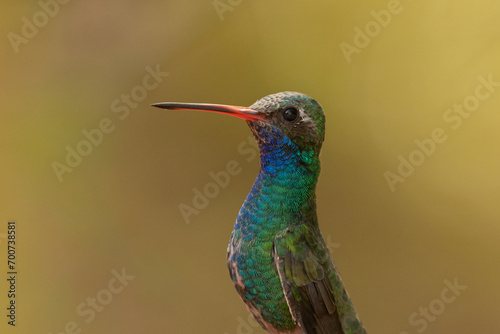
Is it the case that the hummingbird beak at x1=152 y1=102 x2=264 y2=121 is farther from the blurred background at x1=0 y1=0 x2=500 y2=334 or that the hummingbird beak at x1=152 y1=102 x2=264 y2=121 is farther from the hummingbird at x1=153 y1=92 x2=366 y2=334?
the blurred background at x1=0 y1=0 x2=500 y2=334

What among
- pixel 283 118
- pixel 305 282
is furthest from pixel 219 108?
pixel 305 282

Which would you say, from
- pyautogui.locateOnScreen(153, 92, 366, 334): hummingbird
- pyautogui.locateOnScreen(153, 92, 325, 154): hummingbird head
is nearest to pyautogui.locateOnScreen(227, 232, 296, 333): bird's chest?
pyautogui.locateOnScreen(153, 92, 366, 334): hummingbird

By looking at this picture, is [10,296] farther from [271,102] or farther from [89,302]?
[271,102]

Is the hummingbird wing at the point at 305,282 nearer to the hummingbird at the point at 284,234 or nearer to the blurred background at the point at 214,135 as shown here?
the hummingbird at the point at 284,234

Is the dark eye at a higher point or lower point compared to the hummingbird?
higher

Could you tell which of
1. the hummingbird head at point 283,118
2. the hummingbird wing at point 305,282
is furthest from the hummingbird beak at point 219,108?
the hummingbird wing at point 305,282

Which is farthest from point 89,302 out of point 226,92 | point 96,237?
point 226,92

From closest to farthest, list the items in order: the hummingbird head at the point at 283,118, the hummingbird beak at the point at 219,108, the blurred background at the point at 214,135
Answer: the hummingbird beak at the point at 219,108
the hummingbird head at the point at 283,118
the blurred background at the point at 214,135

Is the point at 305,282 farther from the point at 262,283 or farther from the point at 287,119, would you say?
the point at 287,119
